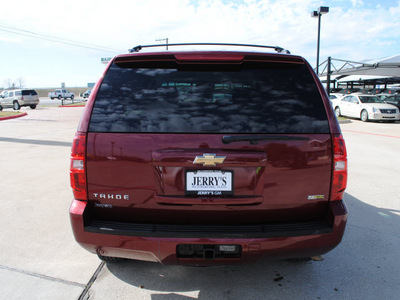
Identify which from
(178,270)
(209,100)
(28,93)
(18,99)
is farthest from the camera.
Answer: (28,93)

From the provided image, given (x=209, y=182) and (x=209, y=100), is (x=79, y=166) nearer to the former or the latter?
Answer: (x=209, y=182)

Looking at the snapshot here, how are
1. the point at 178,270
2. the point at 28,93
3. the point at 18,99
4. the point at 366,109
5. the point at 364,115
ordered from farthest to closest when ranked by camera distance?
1. the point at 28,93
2. the point at 18,99
3. the point at 364,115
4. the point at 366,109
5. the point at 178,270

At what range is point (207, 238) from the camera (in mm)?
2139

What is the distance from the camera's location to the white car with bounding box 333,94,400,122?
54.9ft

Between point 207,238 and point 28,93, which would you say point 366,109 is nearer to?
point 207,238

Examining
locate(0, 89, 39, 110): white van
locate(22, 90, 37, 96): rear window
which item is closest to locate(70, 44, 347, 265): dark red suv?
locate(0, 89, 39, 110): white van

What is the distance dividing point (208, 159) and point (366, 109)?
17.8 meters

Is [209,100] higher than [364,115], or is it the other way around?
[209,100]

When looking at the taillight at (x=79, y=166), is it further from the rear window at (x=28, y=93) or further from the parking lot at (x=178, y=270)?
the rear window at (x=28, y=93)

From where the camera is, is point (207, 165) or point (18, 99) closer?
point (207, 165)

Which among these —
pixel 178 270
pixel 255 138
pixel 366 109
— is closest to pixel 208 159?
pixel 255 138

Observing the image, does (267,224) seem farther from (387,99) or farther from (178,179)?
(387,99)

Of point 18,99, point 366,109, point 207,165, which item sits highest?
point 18,99

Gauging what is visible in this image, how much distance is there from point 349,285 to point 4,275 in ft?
10.0
